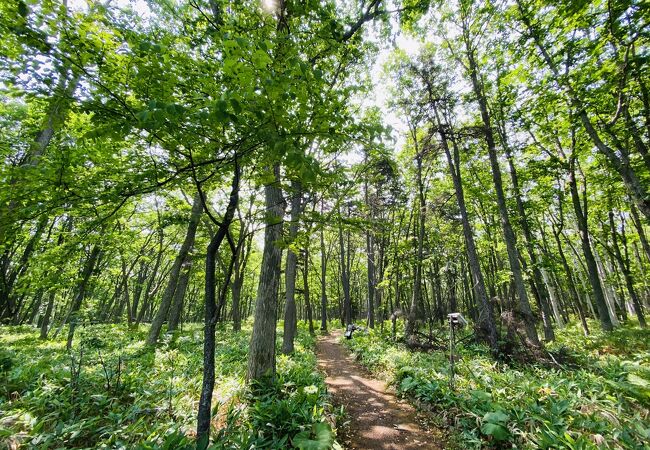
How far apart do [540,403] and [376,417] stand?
315 cm

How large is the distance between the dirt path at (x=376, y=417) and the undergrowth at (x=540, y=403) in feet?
1.48

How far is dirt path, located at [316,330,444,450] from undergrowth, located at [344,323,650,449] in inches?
17.8

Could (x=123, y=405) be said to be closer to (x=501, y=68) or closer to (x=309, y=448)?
(x=309, y=448)

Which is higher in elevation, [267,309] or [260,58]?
[260,58]

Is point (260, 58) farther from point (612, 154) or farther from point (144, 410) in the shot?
point (612, 154)

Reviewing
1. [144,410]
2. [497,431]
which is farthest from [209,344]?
[497,431]

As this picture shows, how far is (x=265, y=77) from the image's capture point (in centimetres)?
201

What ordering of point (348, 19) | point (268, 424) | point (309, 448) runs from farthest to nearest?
point (348, 19) < point (268, 424) < point (309, 448)

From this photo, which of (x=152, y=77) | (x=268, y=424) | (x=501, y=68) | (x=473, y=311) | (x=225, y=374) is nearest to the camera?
(x=152, y=77)

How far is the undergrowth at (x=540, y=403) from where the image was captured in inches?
147

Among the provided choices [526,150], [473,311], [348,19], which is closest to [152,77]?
[348,19]

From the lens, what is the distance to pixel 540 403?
15.9 feet

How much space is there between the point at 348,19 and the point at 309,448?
705 centimetres

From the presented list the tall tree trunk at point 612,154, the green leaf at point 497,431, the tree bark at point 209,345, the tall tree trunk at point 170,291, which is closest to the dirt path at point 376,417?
the green leaf at point 497,431
